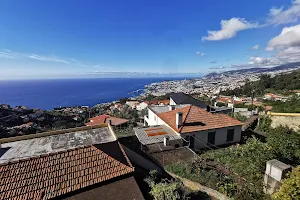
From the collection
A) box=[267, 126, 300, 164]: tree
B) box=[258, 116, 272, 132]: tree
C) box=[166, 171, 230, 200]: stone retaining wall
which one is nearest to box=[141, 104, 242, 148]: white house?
box=[258, 116, 272, 132]: tree

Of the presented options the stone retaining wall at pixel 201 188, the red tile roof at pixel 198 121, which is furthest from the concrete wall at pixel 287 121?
the stone retaining wall at pixel 201 188

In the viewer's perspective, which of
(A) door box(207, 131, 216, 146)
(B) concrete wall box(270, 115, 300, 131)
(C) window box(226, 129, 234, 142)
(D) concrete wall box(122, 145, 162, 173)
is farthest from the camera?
(B) concrete wall box(270, 115, 300, 131)

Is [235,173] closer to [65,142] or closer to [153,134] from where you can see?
[153,134]

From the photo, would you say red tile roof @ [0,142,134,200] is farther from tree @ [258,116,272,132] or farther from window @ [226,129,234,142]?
tree @ [258,116,272,132]

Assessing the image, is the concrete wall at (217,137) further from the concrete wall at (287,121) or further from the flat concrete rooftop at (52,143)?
the flat concrete rooftop at (52,143)

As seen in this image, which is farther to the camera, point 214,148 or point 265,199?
point 214,148

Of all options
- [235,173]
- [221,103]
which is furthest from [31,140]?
[221,103]
